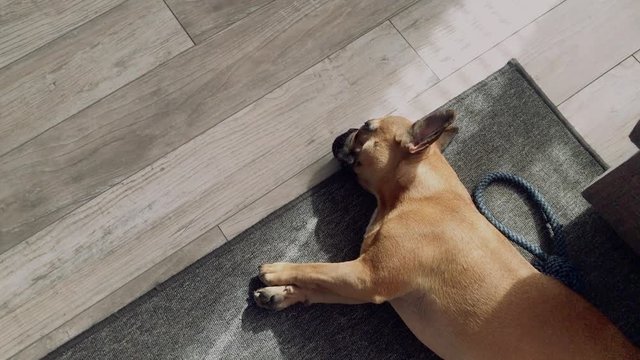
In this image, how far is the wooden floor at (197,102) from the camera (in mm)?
2398

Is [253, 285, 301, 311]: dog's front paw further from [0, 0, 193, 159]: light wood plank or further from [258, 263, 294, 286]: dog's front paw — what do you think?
[0, 0, 193, 159]: light wood plank

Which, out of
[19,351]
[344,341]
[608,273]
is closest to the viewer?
[19,351]

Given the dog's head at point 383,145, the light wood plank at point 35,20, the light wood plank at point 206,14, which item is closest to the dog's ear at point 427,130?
the dog's head at point 383,145

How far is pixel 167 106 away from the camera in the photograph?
2617 millimetres

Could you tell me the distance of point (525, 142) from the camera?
8.99 feet

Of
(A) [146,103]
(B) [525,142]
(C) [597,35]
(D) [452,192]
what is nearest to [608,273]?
(B) [525,142]

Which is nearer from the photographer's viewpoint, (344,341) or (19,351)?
(19,351)

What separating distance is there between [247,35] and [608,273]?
1987 millimetres

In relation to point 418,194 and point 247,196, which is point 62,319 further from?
point 418,194

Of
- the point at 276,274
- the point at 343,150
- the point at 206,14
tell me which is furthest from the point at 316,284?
the point at 206,14

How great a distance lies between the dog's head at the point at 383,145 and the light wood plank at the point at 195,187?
209 millimetres

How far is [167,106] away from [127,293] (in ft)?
2.77

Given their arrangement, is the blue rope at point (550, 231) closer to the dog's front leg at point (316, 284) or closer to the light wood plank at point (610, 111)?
the light wood plank at point (610, 111)

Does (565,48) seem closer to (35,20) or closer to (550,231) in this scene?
(550,231)
